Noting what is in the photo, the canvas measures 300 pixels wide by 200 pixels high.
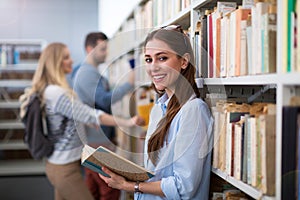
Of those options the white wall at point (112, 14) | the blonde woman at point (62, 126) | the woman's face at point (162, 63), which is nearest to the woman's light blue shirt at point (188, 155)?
the woman's face at point (162, 63)

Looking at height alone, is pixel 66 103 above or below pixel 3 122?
above

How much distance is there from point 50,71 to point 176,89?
4.40 ft

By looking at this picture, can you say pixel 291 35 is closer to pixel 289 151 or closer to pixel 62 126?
pixel 289 151

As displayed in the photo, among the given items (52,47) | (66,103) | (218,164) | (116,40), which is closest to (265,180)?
(218,164)

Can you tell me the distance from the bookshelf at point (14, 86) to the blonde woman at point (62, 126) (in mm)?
3278

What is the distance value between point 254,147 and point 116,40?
2.60 metres

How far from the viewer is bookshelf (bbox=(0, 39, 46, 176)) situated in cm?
581

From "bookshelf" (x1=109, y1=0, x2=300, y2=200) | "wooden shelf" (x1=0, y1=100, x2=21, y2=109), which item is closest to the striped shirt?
"bookshelf" (x1=109, y1=0, x2=300, y2=200)

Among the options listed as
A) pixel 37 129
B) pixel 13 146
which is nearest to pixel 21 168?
pixel 13 146

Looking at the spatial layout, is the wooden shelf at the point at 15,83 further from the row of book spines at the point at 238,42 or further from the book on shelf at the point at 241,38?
the book on shelf at the point at 241,38

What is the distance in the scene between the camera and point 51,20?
20.4 ft

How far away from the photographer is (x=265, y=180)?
1125 mm

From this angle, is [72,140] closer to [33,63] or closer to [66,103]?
[66,103]

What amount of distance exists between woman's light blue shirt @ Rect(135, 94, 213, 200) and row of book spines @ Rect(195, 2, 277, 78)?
17 centimetres
